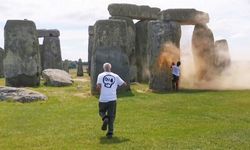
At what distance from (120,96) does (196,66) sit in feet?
31.7

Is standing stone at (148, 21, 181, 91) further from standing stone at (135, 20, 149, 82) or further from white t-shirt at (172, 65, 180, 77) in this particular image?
standing stone at (135, 20, 149, 82)

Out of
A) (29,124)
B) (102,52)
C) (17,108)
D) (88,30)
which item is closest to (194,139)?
(29,124)

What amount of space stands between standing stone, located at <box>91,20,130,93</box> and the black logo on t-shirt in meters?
11.3

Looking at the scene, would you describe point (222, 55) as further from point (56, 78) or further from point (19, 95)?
point (19, 95)

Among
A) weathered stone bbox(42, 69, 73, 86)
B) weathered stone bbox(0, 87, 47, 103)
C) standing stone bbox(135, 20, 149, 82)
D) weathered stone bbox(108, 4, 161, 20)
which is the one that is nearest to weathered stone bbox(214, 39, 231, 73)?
weathered stone bbox(108, 4, 161, 20)

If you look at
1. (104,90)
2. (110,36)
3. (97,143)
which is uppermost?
(110,36)

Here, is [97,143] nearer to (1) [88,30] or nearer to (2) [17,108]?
(2) [17,108]

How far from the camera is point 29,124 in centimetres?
1608

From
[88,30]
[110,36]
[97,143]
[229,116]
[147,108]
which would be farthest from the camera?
[88,30]

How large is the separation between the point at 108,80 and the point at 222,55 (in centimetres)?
2104

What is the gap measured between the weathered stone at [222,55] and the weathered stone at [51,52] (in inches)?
563

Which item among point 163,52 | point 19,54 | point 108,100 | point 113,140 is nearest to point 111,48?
point 163,52

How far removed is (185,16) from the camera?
93.3 feet

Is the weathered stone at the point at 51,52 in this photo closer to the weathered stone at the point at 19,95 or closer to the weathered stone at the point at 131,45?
the weathered stone at the point at 131,45
